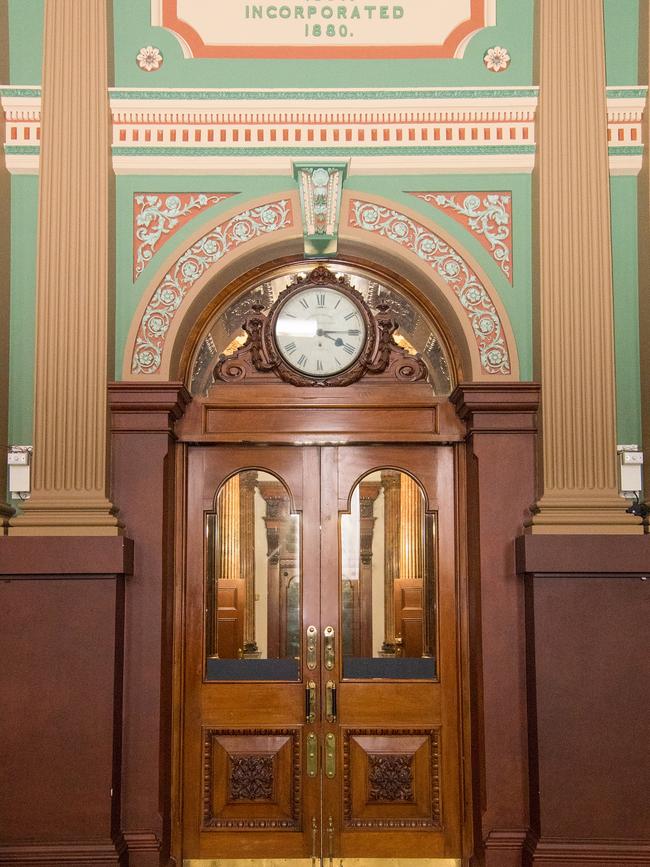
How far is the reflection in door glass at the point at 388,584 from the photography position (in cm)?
590

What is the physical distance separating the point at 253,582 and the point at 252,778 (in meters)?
1.06

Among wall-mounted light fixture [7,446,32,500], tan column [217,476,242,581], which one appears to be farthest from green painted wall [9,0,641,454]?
tan column [217,476,242,581]

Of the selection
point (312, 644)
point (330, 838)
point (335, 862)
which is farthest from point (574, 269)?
point (335, 862)

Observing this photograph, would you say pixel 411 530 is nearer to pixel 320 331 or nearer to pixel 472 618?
pixel 472 618

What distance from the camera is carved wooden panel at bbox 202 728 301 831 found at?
580 centimetres

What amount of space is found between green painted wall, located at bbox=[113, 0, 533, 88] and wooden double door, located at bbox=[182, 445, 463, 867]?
201 centimetres

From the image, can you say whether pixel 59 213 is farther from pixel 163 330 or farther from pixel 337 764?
pixel 337 764

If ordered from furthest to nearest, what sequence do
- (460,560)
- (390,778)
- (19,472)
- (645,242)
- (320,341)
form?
1. (320,341)
2. (460,560)
3. (390,778)
4. (645,242)
5. (19,472)

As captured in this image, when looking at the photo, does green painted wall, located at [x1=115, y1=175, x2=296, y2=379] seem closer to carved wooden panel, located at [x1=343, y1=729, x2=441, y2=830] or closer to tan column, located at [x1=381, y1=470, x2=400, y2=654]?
tan column, located at [x1=381, y1=470, x2=400, y2=654]

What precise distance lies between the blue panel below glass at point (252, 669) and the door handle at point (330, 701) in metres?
0.18

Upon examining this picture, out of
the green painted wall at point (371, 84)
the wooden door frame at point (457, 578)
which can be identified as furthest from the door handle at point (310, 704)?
the green painted wall at point (371, 84)

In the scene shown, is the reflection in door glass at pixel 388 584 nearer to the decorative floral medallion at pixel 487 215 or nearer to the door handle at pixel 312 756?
the door handle at pixel 312 756

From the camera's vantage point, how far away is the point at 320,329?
19.9ft

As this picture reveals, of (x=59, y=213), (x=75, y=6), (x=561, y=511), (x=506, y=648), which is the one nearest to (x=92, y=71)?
(x=75, y=6)
